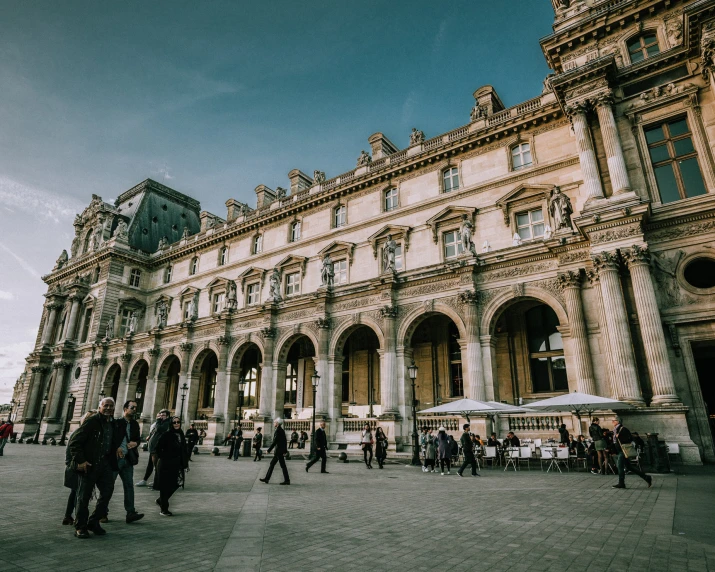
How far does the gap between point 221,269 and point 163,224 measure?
20731 millimetres

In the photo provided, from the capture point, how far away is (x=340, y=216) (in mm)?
33844

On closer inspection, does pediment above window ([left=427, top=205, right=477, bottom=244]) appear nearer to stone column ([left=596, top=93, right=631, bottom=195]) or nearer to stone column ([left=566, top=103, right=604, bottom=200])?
stone column ([left=566, top=103, right=604, bottom=200])

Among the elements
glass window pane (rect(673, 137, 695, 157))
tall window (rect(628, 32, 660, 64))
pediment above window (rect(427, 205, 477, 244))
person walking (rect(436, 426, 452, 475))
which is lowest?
person walking (rect(436, 426, 452, 475))

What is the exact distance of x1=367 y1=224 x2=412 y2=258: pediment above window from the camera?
29141mm

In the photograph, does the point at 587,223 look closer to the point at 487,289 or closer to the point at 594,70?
the point at 487,289

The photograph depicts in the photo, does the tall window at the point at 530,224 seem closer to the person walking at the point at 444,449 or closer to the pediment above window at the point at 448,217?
the pediment above window at the point at 448,217

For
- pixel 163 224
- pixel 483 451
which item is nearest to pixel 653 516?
pixel 483 451

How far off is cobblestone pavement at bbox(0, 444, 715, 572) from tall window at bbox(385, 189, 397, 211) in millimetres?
22362

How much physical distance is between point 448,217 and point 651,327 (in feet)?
44.0

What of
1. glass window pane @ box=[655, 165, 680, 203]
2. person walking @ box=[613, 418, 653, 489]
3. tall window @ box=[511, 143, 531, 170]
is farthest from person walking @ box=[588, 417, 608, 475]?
tall window @ box=[511, 143, 531, 170]

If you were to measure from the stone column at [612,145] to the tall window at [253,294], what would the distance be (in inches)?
1037

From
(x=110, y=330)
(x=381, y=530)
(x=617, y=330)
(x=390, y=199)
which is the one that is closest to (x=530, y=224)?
(x=617, y=330)

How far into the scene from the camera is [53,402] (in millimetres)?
44438

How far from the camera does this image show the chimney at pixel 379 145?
34.4 meters
